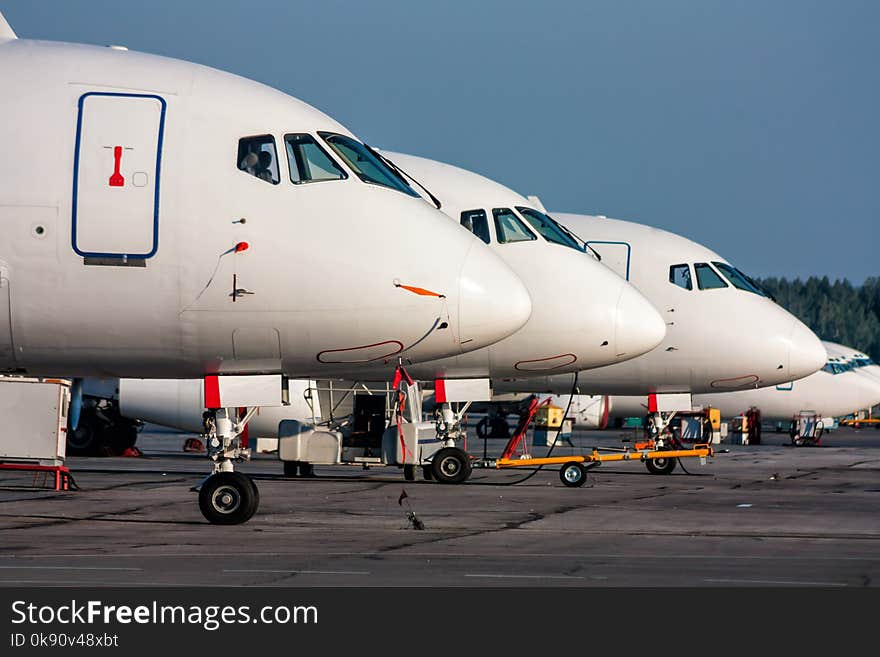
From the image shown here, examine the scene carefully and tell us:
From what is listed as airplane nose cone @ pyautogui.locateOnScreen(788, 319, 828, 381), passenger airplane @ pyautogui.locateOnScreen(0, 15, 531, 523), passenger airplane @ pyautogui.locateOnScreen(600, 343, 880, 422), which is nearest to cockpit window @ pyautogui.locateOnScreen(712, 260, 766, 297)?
airplane nose cone @ pyautogui.locateOnScreen(788, 319, 828, 381)

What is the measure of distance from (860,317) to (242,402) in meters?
184

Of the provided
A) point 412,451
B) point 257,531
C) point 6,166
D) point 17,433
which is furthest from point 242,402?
point 412,451

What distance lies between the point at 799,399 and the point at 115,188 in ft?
166

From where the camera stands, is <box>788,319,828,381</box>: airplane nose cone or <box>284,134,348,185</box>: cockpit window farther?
<box>788,319,828,381</box>: airplane nose cone

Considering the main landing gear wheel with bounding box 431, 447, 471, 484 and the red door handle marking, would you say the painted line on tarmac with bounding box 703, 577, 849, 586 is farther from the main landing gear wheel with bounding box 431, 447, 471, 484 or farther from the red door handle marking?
the main landing gear wheel with bounding box 431, 447, 471, 484

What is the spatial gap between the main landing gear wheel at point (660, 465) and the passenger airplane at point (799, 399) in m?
25.5

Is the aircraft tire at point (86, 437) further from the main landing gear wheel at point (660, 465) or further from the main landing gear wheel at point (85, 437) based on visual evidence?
the main landing gear wheel at point (660, 465)

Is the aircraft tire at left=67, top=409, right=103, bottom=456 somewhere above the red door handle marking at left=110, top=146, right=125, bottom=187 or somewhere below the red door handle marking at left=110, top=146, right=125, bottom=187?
below

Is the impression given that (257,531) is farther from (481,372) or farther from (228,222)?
(481,372)

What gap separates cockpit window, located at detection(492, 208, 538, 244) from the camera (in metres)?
28.8

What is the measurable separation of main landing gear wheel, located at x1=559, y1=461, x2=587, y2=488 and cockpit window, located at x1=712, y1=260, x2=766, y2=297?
8.34 meters

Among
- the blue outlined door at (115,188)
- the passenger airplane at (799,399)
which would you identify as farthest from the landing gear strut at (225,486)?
the passenger airplane at (799,399)

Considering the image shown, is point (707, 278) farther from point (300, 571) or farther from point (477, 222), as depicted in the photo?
point (300, 571)
